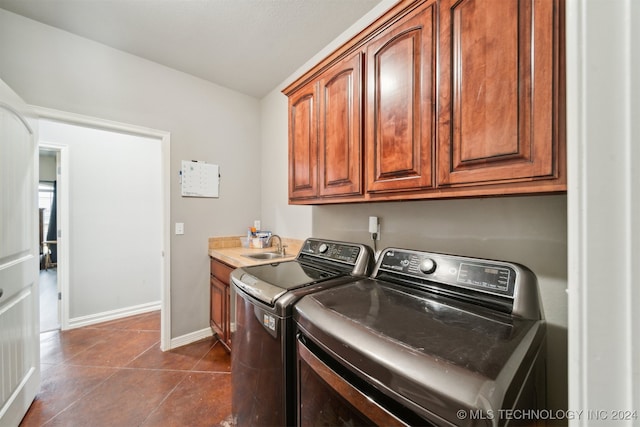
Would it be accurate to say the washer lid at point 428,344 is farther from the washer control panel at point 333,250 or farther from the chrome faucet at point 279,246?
the chrome faucet at point 279,246

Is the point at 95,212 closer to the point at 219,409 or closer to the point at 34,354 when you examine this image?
the point at 34,354

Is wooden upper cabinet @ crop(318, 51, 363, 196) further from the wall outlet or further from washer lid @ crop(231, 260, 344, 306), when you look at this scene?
washer lid @ crop(231, 260, 344, 306)

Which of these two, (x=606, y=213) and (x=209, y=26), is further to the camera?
(x=209, y=26)

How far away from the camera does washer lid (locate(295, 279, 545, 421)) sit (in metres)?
0.52

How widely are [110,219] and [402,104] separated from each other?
3.52 meters

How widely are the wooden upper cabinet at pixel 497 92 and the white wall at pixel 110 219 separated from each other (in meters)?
2.81

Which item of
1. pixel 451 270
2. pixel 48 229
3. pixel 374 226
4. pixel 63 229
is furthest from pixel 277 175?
pixel 48 229

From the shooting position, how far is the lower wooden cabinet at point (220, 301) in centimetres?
207

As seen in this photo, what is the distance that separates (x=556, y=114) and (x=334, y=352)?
3.25ft

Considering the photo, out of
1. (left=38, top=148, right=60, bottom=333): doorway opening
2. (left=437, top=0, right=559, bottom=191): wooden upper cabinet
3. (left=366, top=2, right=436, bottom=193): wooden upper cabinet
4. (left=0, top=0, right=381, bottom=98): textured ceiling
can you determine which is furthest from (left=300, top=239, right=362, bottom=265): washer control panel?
(left=38, top=148, right=60, bottom=333): doorway opening

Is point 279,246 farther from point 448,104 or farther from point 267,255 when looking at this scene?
point 448,104

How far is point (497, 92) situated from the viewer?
818 mm

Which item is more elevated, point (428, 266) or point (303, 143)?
point (303, 143)

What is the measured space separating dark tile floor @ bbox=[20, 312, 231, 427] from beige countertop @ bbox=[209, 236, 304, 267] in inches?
35.6
